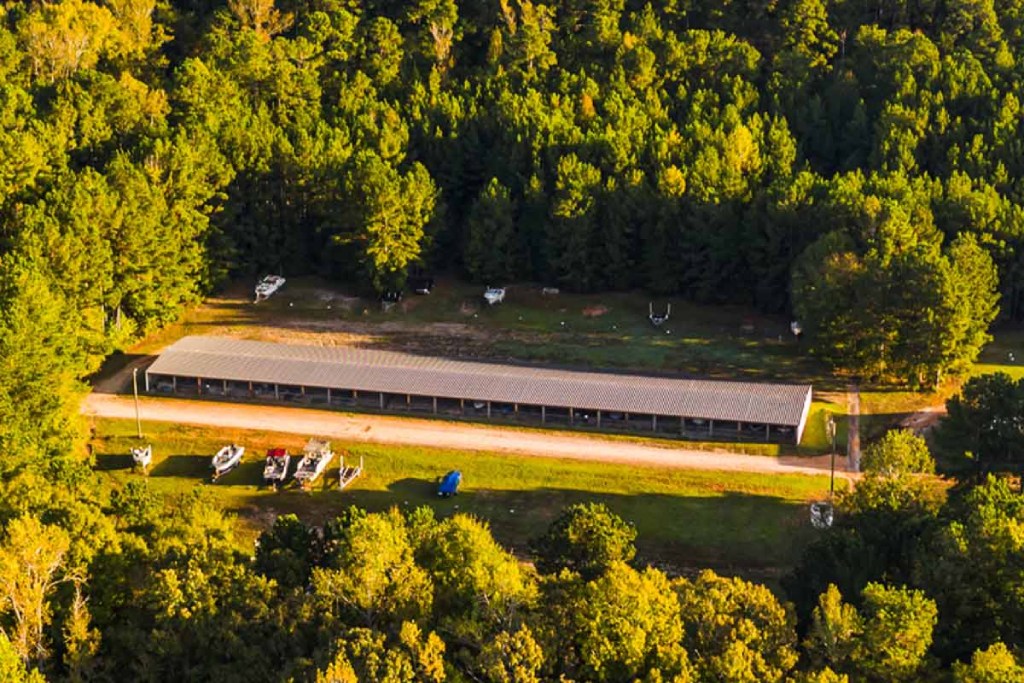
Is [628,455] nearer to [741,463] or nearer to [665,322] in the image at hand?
[741,463]

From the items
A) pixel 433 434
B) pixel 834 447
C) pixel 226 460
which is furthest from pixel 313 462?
pixel 834 447

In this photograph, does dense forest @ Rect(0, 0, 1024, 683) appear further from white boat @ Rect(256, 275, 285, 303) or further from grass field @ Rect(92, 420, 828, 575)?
grass field @ Rect(92, 420, 828, 575)

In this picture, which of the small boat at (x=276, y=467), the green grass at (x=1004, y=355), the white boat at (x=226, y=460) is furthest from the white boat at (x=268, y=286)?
the green grass at (x=1004, y=355)

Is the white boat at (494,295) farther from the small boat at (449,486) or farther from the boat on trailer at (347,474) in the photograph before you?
the small boat at (449,486)

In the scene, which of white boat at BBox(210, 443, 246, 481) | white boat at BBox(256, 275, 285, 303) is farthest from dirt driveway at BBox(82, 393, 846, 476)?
white boat at BBox(256, 275, 285, 303)

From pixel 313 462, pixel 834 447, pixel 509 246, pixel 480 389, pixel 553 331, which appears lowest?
pixel 313 462

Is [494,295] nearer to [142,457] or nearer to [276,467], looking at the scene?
[276,467]
